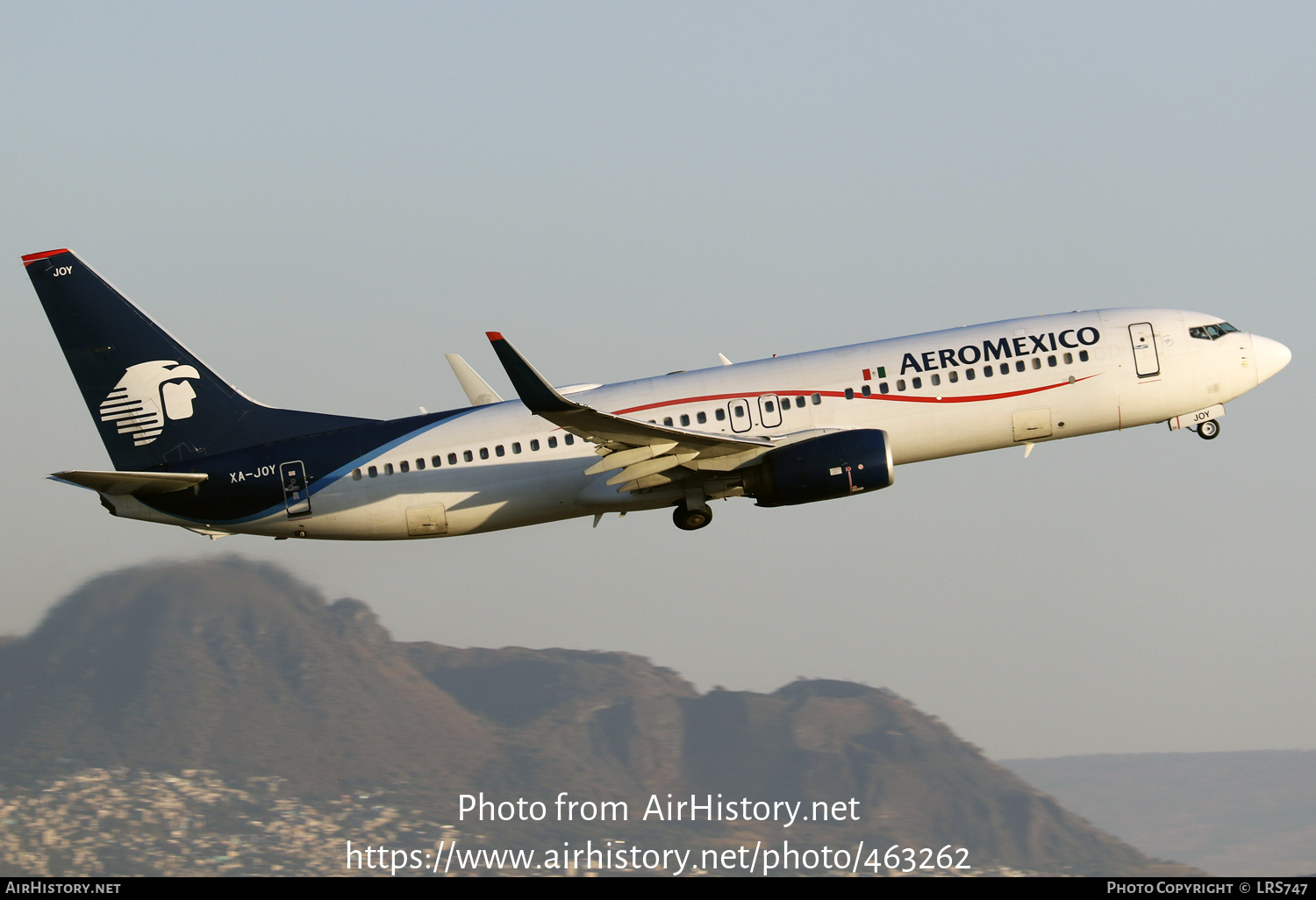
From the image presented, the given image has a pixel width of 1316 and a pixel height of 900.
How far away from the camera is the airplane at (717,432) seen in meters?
40.2

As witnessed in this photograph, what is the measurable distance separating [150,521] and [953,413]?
2413 cm

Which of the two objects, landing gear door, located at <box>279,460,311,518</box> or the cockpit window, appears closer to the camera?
landing gear door, located at <box>279,460,311,518</box>

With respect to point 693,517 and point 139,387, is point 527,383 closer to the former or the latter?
point 693,517

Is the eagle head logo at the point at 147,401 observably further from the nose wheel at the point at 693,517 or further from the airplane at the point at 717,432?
the nose wheel at the point at 693,517

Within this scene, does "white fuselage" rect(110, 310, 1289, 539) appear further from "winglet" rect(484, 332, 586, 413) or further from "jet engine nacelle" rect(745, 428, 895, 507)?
"winglet" rect(484, 332, 586, 413)

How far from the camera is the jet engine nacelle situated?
127ft

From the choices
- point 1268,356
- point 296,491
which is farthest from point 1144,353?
point 296,491

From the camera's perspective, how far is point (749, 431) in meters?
40.2

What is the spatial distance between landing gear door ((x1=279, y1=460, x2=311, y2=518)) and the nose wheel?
11.2m

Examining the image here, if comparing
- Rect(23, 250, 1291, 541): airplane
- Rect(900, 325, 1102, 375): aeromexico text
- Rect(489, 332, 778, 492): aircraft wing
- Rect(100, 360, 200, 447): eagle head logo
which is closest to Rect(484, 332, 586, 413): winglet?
Rect(489, 332, 778, 492): aircraft wing

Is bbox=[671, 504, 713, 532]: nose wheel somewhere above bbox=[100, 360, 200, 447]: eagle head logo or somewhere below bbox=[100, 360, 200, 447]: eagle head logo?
below

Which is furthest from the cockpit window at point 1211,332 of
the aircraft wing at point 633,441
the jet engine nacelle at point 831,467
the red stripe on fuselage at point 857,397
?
the aircraft wing at point 633,441
